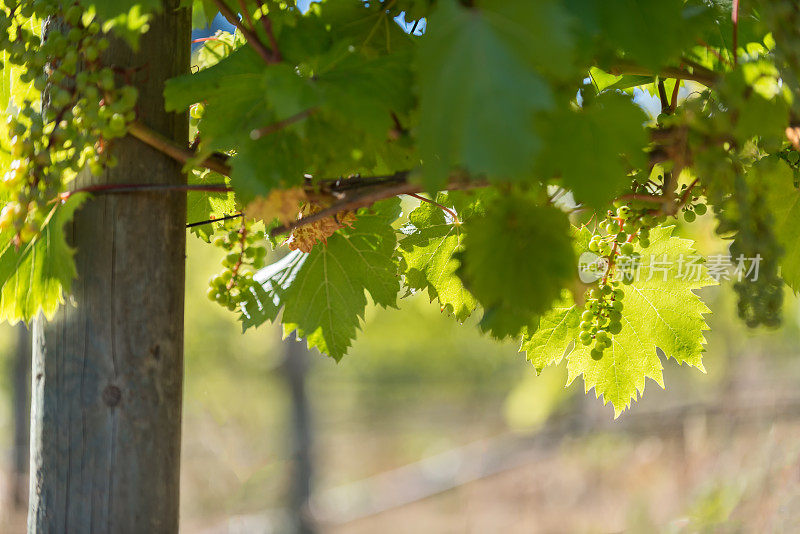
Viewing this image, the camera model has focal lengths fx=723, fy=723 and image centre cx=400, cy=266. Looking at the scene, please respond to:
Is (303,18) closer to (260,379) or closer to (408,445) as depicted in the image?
(260,379)

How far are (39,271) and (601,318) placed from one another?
0.75 meters

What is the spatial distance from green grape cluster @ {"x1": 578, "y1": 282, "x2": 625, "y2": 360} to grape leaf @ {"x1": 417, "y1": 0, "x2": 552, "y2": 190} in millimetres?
485

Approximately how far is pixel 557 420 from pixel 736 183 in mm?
9565

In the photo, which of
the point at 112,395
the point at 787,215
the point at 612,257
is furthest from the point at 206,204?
the point at 787,215

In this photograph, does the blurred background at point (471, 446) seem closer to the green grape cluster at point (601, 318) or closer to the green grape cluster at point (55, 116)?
the green grape cluster at point (601, 318)

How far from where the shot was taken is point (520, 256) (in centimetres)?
67

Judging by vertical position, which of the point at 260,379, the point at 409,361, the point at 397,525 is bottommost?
the point at 397,525

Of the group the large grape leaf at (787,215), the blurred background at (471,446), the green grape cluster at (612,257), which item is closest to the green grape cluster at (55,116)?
the green grape cluster at (612,257)

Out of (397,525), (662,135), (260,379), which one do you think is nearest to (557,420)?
(397,525)

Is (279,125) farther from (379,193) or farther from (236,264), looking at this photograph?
(236,264)

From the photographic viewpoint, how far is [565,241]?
0.67 metres

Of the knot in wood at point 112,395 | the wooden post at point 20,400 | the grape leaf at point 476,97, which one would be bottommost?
the knot in wood at point 112,395

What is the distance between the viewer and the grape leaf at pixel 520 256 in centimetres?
66

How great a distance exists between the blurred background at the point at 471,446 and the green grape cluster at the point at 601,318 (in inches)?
107
